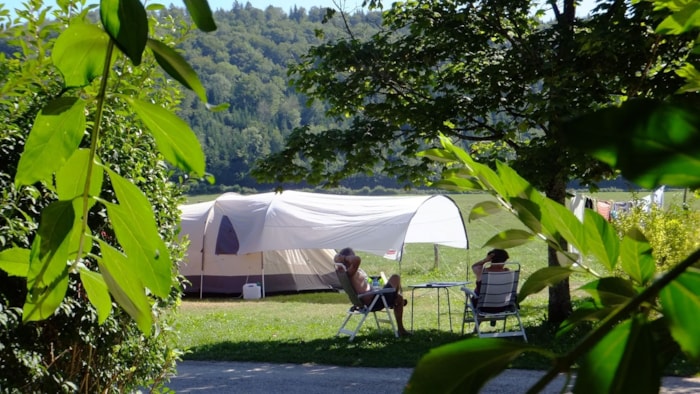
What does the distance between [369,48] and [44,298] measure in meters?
9.64

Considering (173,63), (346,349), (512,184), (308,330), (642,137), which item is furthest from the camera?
(308,330)

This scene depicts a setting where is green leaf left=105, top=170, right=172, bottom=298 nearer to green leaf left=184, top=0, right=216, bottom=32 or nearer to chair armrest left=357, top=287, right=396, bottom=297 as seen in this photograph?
green leaf left=184, top=0, right=216, bottom=32

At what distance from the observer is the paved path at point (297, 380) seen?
7637mm

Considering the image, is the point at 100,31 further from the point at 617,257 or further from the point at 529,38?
the point at 529,38

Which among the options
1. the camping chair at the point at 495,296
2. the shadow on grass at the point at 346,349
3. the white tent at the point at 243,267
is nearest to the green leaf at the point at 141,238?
the shadow on grass at the point at 346,349

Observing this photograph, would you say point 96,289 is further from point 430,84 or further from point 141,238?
point 430,84

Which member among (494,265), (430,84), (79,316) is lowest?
(494,265)

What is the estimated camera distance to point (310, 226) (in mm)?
13594

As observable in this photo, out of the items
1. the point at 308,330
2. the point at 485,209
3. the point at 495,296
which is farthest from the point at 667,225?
the point at 485,209

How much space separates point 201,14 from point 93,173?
4.8 inches

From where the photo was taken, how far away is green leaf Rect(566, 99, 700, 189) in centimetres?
17

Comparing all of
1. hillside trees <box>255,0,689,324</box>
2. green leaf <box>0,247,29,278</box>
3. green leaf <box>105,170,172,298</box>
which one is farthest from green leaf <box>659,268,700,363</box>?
hillside trees <box>255,0,689,324</box>

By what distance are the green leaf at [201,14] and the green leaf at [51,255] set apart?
0.12 metres

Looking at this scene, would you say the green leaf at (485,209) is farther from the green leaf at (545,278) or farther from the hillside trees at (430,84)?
the hillside trees at (430,84)
